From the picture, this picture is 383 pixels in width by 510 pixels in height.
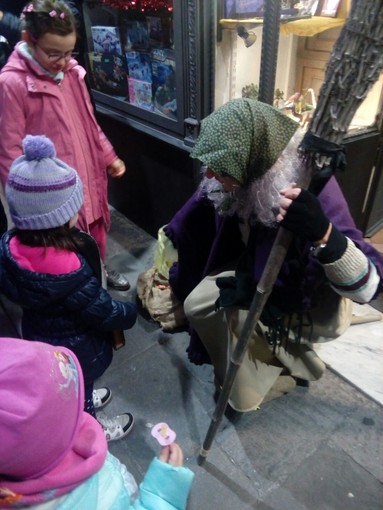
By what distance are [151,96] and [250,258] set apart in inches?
66.4

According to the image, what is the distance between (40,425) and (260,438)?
4.43 ft

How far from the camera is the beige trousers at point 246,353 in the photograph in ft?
5.78

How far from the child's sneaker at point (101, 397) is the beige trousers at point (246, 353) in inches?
23.2

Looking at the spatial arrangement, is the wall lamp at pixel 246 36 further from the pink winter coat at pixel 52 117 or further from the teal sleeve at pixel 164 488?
the teal sleeve at pixel 164 488

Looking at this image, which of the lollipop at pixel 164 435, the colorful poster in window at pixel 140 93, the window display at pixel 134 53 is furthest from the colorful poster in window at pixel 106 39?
the lollipop at pixel 164 435

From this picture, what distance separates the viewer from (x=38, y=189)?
4.36 feet

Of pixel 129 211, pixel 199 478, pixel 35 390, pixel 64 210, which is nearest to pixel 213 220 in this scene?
pixel 64 210

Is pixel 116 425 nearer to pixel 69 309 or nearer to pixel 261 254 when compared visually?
pixel 69 309

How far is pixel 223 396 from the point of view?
4.95ft

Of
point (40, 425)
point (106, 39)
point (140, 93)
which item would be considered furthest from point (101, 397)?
point (106, 39)

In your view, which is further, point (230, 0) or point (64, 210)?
point (230, 0)

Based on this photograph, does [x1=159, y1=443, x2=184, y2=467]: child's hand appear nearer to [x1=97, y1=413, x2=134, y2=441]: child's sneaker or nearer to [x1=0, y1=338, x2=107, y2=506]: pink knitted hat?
[x1=0, y1=338, x2=107, y2=506]: pink knitted hat

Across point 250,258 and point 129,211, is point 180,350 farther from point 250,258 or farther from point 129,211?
point 129,211

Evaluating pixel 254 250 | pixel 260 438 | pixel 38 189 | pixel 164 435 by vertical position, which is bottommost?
pixel 260 438
